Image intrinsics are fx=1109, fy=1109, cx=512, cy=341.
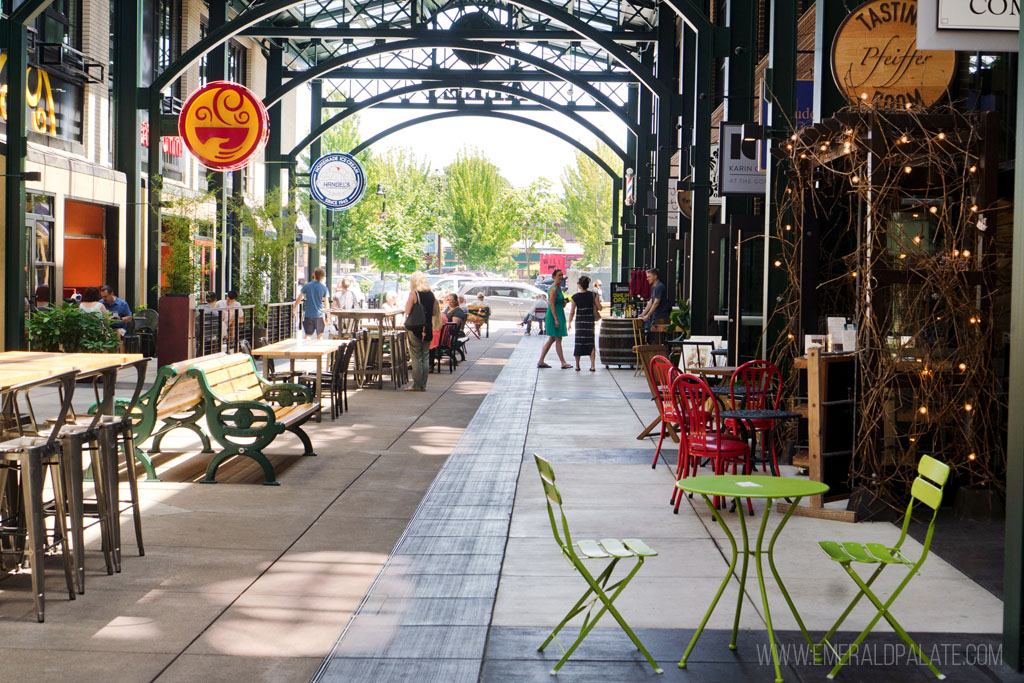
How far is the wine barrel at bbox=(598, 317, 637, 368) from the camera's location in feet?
68.1

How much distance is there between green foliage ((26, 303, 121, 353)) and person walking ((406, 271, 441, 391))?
4.05m

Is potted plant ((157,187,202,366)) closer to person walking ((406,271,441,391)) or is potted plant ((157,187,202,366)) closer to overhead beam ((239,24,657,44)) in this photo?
person walking ((406,271,441,391))

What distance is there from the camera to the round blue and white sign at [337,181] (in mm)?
26766

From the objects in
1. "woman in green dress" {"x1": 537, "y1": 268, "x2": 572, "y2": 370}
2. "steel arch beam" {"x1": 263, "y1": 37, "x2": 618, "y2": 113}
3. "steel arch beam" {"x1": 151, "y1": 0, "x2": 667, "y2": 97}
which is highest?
"steel arch beam" {"x1": 263, "y1": 37, "x2": 618, "y2": 113}

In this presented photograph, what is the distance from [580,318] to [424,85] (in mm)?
12306

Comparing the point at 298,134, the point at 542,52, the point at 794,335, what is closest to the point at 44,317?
the point at 794,335

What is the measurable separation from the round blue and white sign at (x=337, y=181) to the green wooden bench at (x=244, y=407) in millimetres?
16547

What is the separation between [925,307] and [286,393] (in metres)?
5.53

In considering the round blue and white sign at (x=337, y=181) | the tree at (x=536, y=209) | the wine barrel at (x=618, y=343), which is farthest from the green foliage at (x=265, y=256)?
the tree at (x=536, y=209)

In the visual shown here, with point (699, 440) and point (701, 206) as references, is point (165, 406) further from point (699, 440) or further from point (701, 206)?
point (701, 206)

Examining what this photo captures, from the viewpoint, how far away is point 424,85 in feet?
97.7

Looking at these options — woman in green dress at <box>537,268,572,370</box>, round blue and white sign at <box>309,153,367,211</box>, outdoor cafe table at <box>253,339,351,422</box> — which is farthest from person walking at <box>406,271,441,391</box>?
round blue and white sign at <box>309,153,367,211</box>

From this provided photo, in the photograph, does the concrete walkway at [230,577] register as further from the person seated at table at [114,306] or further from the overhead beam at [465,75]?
the overhead beam at [465,75]

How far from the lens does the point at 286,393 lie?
1009 centimetres
